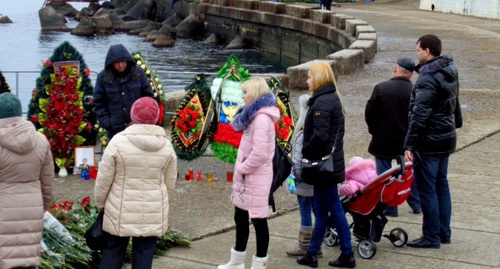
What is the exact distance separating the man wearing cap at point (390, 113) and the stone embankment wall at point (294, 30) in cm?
962

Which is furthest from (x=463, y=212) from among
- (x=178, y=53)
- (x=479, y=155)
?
(x=178, y=53)

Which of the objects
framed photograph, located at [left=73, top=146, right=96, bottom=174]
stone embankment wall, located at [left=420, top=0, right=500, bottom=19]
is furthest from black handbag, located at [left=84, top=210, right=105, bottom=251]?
stone embankment wall, located at [left=420, top=0, right=500, bottom=19]

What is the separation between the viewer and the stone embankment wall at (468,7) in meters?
31.9

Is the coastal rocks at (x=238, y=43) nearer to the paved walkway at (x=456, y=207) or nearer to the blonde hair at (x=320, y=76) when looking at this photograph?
the paved walkway at (x=456, y=207)

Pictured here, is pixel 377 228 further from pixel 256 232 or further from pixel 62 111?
pixel 62 111

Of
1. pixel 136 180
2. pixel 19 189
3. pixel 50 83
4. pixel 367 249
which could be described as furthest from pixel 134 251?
pixel 50 83

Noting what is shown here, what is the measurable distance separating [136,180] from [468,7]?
29155 mm

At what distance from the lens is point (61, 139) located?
1047cm

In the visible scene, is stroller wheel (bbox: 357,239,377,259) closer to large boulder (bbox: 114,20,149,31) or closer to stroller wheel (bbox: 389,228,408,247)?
stroller wheel (bbox: 389,228,408,247)

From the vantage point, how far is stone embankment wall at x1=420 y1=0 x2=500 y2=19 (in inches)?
1256

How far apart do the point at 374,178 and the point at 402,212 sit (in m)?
1.46

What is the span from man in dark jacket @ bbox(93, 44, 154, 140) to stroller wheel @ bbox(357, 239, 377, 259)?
111 inches

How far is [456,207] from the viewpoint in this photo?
899cm

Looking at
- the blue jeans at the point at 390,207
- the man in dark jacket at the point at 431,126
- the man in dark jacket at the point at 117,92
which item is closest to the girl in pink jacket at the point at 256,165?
the man in dark jacket at the point at 431,126
